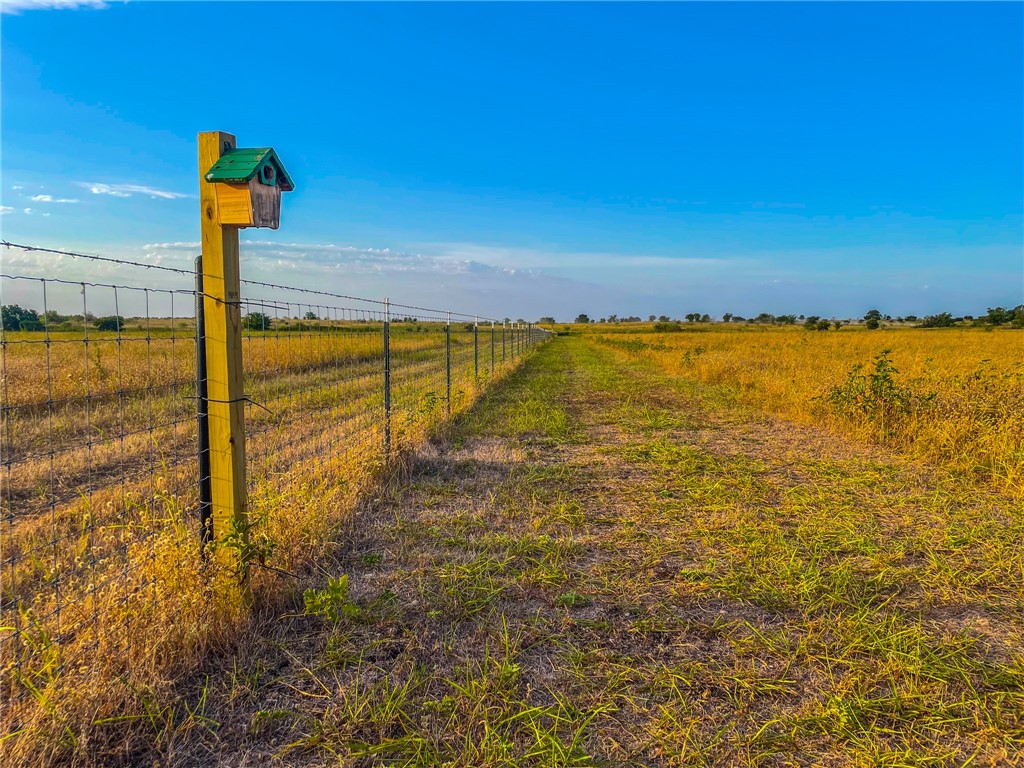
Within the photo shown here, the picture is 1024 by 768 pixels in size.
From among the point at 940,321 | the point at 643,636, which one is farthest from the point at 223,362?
the point at 940,321

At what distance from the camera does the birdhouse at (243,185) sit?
2.58m

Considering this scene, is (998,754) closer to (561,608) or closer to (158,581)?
(561,608)

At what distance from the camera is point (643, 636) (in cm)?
284

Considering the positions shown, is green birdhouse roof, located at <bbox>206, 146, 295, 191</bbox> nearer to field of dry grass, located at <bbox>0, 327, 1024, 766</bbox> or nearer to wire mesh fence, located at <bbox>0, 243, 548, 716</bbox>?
wire mesh fence, located at <bbox>0, 243, 548, 716</bbox>

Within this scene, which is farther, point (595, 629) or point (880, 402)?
point (880, 402)

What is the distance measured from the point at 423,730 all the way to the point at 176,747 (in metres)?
0.90

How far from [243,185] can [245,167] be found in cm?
9

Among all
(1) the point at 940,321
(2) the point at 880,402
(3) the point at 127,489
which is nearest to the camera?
(3) the point at 127,489

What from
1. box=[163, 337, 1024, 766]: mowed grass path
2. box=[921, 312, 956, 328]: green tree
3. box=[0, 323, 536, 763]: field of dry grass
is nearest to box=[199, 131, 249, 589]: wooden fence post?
box=[0, 323, 536, 763]: field of dry grass

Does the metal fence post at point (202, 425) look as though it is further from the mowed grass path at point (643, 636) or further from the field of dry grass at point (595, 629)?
the mowed grass path at point (643, 636)

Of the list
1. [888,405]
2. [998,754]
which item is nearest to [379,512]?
[998,754]

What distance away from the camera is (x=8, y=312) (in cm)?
237

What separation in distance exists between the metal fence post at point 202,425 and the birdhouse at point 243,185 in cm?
29

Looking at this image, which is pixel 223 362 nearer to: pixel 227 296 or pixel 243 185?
pixel 227 296
